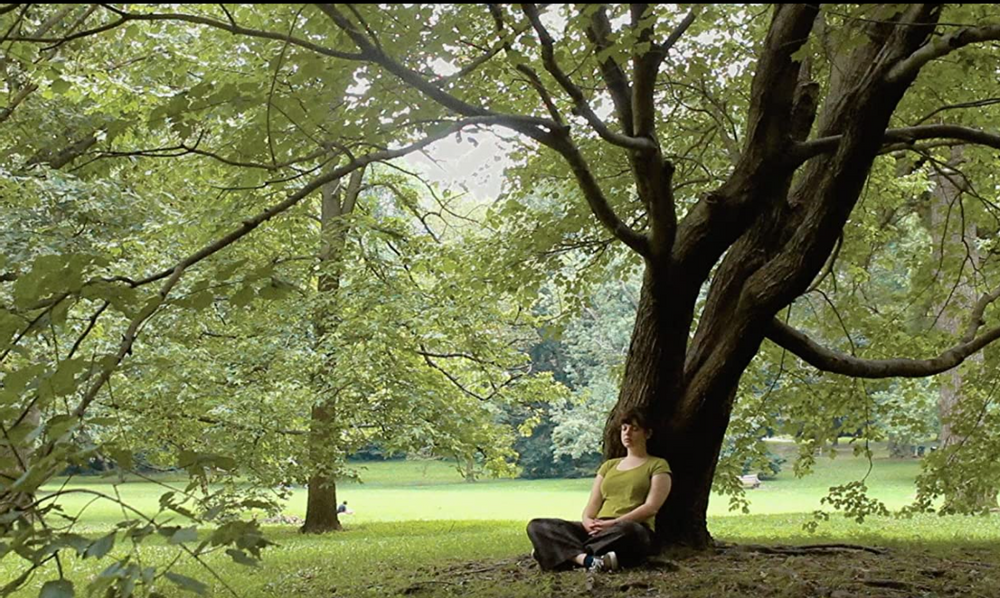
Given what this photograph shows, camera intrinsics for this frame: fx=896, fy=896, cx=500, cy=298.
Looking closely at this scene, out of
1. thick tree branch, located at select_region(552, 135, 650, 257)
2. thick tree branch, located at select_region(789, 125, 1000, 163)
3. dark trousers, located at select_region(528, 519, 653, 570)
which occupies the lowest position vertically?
dark trousers, located at select_region(528, 519, 653, 570)

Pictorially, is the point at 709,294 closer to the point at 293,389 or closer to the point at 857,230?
the point at 857,230

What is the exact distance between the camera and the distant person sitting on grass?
5.50m

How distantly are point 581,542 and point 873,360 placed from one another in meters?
2.32

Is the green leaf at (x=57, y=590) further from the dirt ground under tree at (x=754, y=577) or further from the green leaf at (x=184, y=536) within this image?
the dirt ground under tree at (x=754, y=577)

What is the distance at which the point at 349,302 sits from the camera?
11.7m

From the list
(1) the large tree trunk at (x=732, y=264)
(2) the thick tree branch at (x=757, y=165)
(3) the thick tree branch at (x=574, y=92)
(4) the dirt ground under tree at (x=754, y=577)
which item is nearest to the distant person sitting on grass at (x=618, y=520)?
(4) the dirt ground under tree at (x=754, y=577)

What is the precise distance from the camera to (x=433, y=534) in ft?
43.0

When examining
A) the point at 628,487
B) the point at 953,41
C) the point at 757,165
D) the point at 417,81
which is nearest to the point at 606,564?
the point at 628,487

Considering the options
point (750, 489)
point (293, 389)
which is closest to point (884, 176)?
point (293, 389)

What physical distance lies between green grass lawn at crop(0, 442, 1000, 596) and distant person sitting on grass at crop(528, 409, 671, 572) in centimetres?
105

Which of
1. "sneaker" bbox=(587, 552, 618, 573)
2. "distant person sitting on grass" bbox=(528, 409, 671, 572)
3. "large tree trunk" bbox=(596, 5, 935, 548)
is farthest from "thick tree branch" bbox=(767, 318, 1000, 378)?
"sneaker" bbox=(587, 552, 618, 573)

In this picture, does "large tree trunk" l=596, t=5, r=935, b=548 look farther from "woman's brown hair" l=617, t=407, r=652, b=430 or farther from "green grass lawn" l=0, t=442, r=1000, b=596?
"green grass lawn" l=0, t=442, r=1000, b=596

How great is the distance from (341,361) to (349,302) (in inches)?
36.3

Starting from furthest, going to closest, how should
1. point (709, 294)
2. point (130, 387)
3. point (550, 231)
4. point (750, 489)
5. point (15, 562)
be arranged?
point (750, 489) → point (130, 387) → point (15, 562) → point (550, 231) → point (709, 294)
